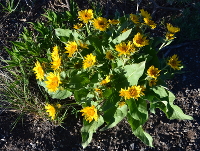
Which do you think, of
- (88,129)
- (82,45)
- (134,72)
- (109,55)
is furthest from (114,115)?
(82,45)

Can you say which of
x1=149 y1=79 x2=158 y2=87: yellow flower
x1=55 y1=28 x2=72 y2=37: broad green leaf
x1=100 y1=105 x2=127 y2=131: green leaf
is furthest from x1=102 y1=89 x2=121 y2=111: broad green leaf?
x1=55 y1=28 x2=72 y2=37: broad green leaf

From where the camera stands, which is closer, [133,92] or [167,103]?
[133,92]

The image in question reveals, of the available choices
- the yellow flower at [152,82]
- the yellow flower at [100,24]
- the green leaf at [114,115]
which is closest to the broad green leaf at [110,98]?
the green leaf at [114,115]

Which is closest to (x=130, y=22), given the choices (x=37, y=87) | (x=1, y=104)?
(x=37, y=87)

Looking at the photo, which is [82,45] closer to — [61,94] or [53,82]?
[53,82]

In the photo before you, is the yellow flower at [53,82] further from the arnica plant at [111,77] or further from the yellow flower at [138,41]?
the yellow flower at [138,41]

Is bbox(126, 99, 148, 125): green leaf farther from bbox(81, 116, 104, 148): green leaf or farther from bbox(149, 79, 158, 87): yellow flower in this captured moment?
bbox(81, 116, 104, 148): green leaf
